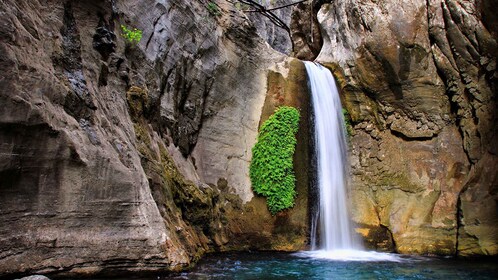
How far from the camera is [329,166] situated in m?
12.5

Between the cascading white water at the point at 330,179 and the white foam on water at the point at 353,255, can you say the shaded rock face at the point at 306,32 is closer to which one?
the cascading white water at the point at 330,179

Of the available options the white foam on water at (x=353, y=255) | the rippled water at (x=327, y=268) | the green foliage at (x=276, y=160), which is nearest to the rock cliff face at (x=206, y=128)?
the green foliage at (x=276, y=160)

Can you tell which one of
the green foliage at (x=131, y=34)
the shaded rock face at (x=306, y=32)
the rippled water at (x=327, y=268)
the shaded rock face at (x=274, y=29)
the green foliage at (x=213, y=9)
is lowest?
the rippled water at (x=327, y=268)

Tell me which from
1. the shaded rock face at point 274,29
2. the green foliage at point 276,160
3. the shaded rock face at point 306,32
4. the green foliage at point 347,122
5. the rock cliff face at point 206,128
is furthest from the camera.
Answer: the shaded rock face at point 274,29

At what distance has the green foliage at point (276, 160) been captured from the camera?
11.8 meters

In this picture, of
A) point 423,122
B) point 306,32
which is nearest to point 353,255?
point 423,122

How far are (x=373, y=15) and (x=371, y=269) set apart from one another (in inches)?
329

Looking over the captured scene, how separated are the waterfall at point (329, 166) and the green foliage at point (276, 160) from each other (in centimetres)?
88

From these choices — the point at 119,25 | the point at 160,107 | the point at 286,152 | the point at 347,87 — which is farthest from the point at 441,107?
the point at 119,25

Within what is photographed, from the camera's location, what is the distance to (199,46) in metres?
12.1

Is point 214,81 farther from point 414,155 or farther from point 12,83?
point 12,83

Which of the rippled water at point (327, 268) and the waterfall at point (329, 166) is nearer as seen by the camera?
the rippled water at point (327, 268)

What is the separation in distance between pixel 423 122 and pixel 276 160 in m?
4.83

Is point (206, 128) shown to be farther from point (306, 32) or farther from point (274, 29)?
point (274, 29)
